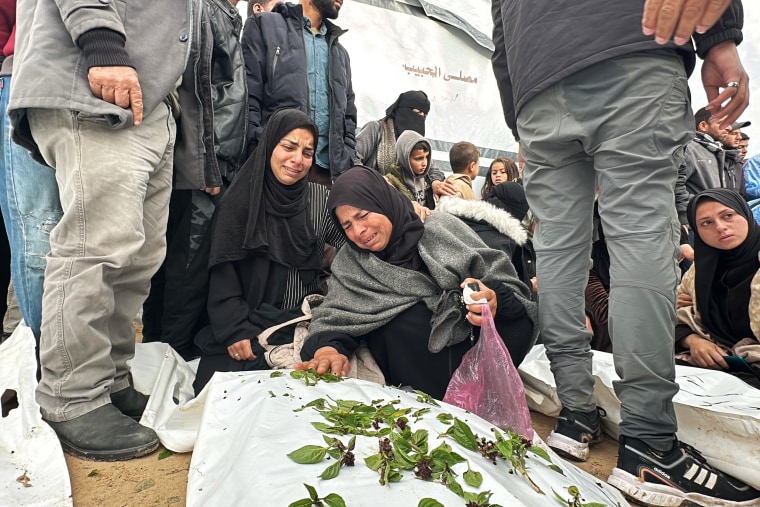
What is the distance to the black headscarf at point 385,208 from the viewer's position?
1949mm

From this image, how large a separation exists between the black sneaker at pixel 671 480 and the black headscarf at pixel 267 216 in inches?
56.2

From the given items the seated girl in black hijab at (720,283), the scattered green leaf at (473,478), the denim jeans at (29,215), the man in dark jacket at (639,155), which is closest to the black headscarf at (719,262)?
the seated girl in black hijab at (720,283)

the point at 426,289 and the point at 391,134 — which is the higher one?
the point at 391,134

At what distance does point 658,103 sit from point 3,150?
1.96m

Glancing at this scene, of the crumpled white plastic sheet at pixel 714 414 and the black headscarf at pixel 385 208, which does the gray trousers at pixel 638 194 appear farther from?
the black headscarf at pixel 385 208

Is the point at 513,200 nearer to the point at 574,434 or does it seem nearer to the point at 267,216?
the point at 267,216

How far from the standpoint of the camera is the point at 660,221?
132cm

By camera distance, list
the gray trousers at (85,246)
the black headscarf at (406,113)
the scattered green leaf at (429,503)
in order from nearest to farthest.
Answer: the scattered green leaf at (429,503) → the gray trousers at (85,246) → the black headscarf at (406,113)

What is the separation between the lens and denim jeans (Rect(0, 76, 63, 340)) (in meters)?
1.54

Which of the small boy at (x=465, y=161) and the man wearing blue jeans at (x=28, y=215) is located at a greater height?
the small boy at (x=465, y=161)

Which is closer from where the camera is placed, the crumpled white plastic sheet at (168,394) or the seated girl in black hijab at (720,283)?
the crumpled white plastic sheet at (168,394)

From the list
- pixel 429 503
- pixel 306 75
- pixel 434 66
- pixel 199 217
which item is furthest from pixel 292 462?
pixel 434 66

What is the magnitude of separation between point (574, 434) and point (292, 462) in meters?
1.04

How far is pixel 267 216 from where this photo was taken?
7.25ft
